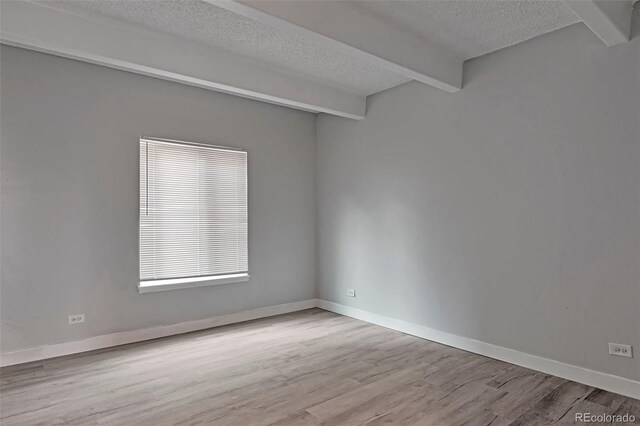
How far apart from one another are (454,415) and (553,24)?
3.18 metres

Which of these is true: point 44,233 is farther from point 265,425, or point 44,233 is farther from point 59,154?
point 265,425

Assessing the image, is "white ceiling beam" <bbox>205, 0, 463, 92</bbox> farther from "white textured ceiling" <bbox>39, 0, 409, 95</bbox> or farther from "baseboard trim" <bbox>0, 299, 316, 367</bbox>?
"baseboard trim" <bbox>0, 299, 316, 367</bbox>

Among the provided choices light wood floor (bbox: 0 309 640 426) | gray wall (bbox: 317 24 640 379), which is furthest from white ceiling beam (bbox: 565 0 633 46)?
light wood floor (bbox: 0 309 640 426)

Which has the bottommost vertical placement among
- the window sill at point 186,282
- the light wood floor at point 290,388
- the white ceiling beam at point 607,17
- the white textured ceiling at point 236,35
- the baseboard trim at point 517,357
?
the light wood floor at point 290,388

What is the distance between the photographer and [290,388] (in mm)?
3010

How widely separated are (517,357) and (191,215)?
12.4ft

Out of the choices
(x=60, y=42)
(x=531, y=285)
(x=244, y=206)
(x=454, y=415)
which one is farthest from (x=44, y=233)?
(x=531, y=285)

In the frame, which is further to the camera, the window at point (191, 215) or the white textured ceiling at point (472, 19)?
the window at point (191, 215)

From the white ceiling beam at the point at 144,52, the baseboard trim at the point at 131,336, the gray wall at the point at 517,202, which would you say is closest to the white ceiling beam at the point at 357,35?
the gray wall at the point at 517,202

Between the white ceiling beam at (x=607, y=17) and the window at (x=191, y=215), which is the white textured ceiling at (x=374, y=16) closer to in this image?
the white ceiling beam at (x=607, y=17)

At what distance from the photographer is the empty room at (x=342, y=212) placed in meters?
2.83

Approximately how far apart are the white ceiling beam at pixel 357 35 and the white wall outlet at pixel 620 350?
8.70 feet

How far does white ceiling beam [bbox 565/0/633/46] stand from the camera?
2.45 m

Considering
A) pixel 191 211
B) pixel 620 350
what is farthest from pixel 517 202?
pixel 191 211
